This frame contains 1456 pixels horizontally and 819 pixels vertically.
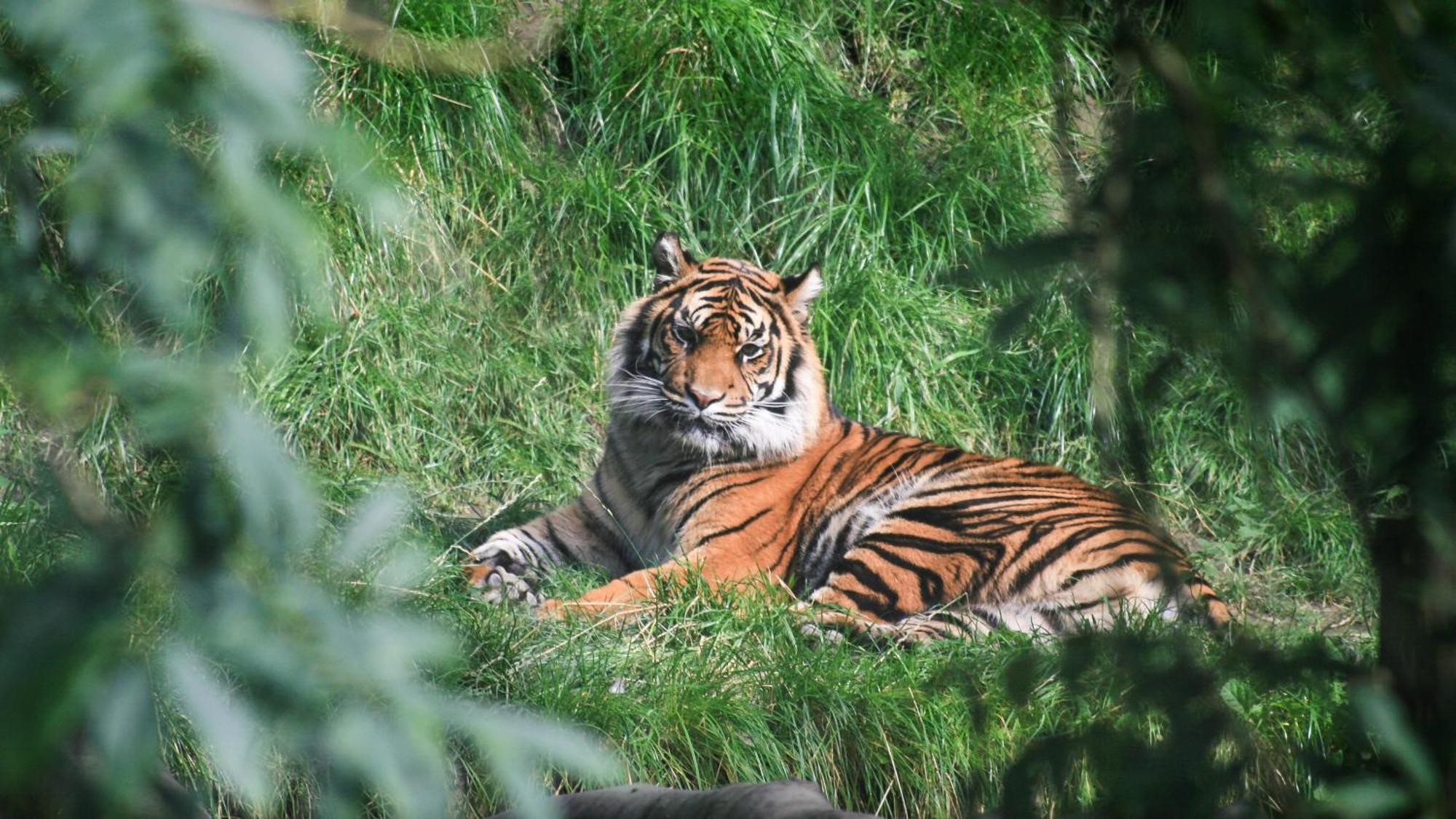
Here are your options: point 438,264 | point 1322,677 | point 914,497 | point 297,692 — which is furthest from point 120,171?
point 438,264

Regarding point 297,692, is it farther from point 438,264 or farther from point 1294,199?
point 438,264

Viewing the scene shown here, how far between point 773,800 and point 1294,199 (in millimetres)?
1505

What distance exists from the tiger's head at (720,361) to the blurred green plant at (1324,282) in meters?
3.59

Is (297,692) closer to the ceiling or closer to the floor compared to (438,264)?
closer to the ceiling

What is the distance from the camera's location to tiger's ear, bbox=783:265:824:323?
5.14m

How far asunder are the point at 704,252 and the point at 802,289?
126 centimetres

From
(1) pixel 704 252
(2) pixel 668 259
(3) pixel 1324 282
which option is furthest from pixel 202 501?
(1) pixel 704 252

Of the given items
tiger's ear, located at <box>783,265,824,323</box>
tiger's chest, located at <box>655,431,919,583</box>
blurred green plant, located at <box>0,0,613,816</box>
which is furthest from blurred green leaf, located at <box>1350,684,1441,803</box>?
tiger's ear, located at <box>783,265,824,323</box>

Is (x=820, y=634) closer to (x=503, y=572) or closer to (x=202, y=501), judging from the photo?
(x=503, y=572)

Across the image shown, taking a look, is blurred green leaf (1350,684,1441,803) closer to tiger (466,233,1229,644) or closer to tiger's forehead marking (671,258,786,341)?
tiger (466,233,1229,644)

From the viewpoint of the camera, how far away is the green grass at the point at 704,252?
5.49 meters

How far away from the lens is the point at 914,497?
485 cm

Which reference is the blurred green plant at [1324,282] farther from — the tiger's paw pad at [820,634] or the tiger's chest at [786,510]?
the tiger's chest at [786,510]

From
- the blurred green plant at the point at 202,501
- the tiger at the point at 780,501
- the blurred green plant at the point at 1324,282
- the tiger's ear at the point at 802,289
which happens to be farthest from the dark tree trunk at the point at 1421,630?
the tiger's ear at the point at 802,289
